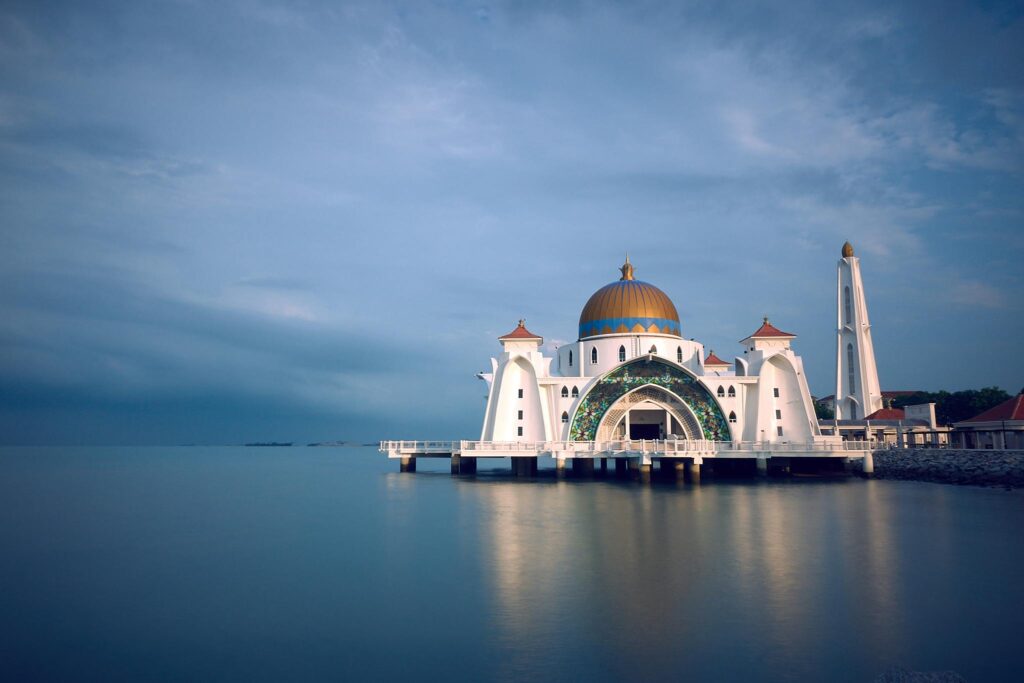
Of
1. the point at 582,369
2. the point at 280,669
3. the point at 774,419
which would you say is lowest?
the point at 280,669

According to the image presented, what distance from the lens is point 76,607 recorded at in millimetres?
13477

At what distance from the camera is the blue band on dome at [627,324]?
42438 millimetres

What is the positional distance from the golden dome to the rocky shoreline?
13.9m

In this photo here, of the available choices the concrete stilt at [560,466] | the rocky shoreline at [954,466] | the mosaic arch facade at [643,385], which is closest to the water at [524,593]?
the rocky shoreline at [954,466]

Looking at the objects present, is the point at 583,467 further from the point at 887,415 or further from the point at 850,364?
the point at 850,364

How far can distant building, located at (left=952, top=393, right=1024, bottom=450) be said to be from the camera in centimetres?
3806

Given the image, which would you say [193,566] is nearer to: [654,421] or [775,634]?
[775,634]

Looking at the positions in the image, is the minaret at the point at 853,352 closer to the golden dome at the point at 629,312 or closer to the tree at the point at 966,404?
the tree at the point at 966,404

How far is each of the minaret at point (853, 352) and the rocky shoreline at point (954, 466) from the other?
460 inches

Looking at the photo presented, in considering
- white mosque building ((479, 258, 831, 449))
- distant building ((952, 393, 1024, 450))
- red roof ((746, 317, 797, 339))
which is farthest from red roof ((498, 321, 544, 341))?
distant building ((952, 393, 1024, 450))

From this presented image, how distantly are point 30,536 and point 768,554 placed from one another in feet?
70.9

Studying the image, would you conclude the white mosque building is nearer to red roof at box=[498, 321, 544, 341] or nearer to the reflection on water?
red roof at box=[498, 321, 544, 341]

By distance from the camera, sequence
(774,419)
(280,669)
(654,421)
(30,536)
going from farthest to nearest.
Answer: (654,421) → (774,419) → (30,536) → (280,669)

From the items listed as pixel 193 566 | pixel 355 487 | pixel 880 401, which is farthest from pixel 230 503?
pixel 880 401
